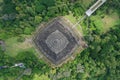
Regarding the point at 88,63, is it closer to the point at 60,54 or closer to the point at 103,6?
the point at 60,54

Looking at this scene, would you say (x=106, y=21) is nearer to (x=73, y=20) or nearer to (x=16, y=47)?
(x=73, y=20)

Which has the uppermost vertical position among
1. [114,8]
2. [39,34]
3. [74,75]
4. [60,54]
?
[114,8]

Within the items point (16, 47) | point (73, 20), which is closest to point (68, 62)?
point (73, 20)

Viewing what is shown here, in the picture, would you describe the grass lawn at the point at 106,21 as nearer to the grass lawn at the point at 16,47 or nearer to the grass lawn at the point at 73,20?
the grass lawn at the point at 73,20

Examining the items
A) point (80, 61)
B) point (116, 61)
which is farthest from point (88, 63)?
point (116, 61)

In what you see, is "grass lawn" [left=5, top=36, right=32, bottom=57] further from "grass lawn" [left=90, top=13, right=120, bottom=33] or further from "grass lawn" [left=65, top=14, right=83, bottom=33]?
"grass lawn" [left=90, top=13, right=120, bottom=33]

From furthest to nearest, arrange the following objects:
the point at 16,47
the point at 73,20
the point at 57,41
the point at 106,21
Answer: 1. the point at 106,21
2. the point at 73,20
3. the point at 16,47
4. the point at 57,41

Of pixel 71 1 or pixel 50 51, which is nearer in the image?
pixel 50 51
